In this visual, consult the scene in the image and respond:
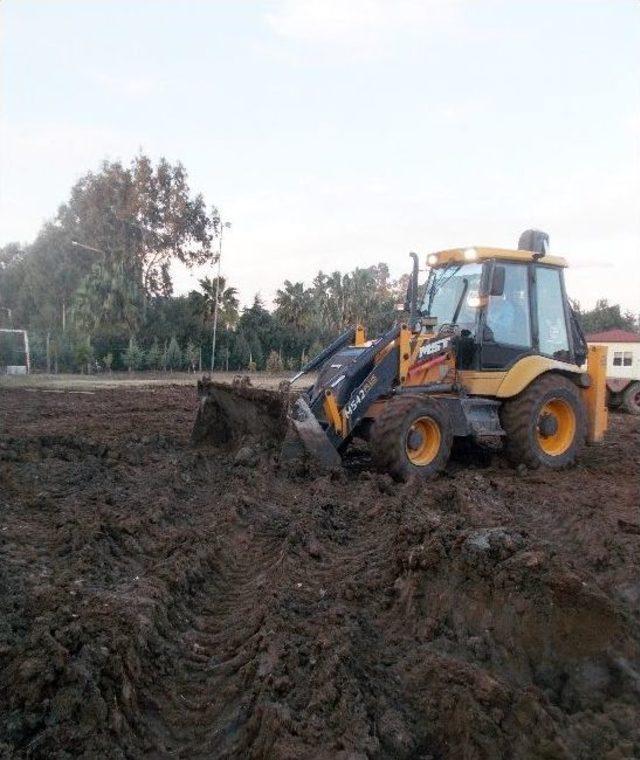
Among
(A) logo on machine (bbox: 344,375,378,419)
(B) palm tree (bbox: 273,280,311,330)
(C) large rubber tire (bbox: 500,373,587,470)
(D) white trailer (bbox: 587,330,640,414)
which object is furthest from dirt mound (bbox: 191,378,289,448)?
(B) palm tree (bbox: 273,280,311,330)

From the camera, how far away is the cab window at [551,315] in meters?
9.01

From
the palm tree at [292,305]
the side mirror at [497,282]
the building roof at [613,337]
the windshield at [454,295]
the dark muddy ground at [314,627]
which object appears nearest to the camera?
the dark muddy ground at [314,627]

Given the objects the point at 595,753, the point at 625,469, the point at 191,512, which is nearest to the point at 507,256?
the point at 625,469

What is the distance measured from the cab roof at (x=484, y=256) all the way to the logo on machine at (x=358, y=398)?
2038 mm

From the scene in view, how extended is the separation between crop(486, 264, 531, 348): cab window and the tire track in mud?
161 inches

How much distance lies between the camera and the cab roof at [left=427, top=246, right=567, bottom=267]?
8.43 m

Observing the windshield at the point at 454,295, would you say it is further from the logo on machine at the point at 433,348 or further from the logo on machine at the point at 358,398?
the logo on machine at the point at 358,398

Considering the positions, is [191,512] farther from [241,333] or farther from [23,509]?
[241,333]

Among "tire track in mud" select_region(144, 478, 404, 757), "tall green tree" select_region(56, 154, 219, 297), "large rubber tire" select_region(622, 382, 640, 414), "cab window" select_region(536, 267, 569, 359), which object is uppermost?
"tall green tree" select_region(56, 154, 219, 297)

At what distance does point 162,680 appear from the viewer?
3348mm

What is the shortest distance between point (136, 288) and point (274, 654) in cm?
4098

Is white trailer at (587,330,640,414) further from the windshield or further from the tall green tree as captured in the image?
the tall green tree

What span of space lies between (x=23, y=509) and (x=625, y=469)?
284 inches

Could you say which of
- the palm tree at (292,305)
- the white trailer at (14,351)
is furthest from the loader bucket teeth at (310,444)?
the palm tree at (292,305)
